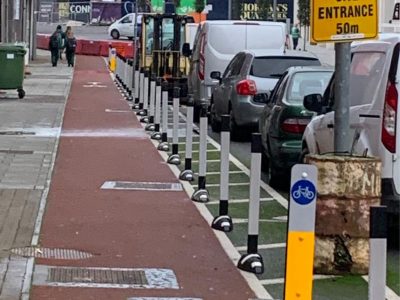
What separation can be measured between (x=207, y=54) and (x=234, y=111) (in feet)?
15.6

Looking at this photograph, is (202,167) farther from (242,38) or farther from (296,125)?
(242,38)

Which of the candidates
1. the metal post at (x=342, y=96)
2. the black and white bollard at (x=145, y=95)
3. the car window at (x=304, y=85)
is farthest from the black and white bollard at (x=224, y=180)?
the black and white bollard at (x=145, y=95)

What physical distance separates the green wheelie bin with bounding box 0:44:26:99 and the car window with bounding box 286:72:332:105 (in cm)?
1455

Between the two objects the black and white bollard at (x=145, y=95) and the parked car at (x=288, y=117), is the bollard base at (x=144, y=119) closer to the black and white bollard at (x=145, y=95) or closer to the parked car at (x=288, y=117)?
the black and white bollard at (x=145, y=95)

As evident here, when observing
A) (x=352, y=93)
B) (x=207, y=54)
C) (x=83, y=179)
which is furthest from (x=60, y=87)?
(x=352, y=93)

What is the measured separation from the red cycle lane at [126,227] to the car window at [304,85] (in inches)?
74.9

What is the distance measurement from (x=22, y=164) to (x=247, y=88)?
5.09 meters

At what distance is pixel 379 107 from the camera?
987 cm

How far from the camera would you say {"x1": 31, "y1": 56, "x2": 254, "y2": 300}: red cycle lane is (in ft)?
28.0

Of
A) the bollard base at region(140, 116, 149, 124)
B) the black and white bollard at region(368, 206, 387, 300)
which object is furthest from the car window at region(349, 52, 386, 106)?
the bollard base at region(140, 116, 149, 124)

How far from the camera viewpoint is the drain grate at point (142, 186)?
44.9 feet

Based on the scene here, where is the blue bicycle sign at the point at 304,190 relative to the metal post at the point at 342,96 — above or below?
below

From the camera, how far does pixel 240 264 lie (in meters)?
9.26

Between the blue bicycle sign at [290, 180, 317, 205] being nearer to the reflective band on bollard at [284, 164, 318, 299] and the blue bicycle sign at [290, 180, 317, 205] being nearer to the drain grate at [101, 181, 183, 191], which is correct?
the reflective band on bollard at [284, 164, 318, 299]
